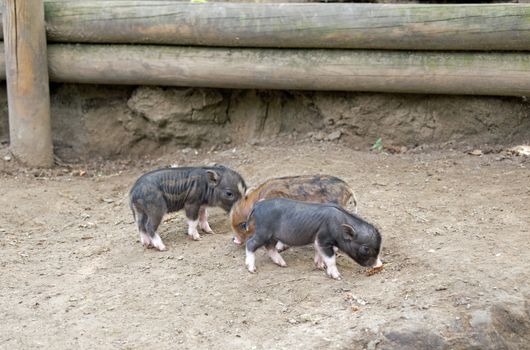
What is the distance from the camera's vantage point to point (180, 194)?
24.2 ft

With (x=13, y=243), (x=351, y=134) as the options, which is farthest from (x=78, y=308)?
(x=351, y=134)

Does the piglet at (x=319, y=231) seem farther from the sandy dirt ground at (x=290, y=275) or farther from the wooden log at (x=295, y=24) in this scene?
the wooden log at (x=295, y=24)

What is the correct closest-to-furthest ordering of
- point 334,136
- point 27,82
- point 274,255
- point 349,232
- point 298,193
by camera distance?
point 349,232 < point 274,255 < point 298,193 < point 27,82 < point 334,136

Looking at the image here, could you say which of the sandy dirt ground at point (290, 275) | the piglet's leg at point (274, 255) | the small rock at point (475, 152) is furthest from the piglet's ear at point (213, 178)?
the small rock at point (475, 152)

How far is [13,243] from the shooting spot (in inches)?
307

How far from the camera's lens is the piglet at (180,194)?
23.8ft

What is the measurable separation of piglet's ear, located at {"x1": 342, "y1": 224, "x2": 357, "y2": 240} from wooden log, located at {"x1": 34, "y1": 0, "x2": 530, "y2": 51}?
9.39ft

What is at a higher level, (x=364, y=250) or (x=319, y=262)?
(x=364, y=250)

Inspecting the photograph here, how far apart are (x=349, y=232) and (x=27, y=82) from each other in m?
4.25

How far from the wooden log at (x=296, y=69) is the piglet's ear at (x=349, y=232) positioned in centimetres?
279

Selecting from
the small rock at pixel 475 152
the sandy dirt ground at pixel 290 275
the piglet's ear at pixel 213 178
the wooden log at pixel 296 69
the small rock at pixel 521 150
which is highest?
the wooden log at pixel 296 69

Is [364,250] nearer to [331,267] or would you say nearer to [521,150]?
[331,267]

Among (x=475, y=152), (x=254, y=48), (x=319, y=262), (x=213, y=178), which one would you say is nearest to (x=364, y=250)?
(x=319, y=262)

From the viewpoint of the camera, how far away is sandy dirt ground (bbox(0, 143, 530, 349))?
6043mm
